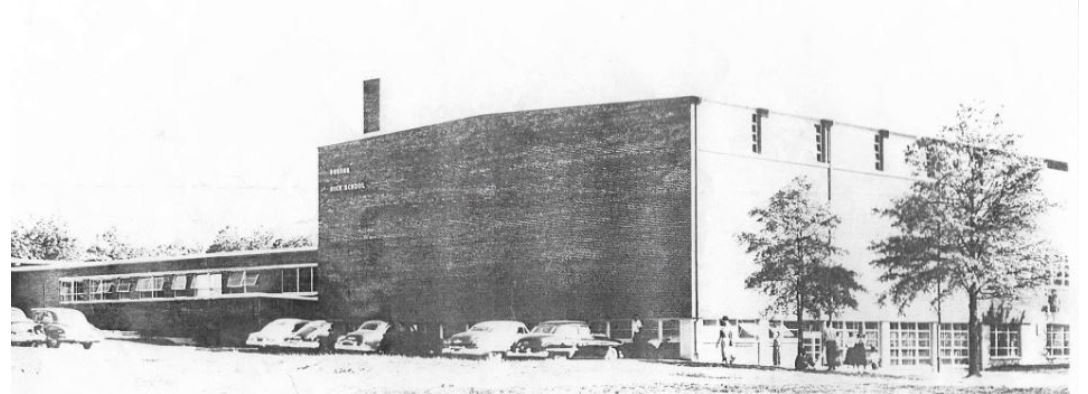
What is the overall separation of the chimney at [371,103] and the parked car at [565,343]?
3254mm

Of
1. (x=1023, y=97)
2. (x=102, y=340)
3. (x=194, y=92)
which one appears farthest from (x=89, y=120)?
(x=1023, y=97)

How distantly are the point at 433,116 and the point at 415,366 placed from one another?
3.03 metres

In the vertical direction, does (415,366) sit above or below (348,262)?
below

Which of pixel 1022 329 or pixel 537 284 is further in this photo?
pixel 537 284

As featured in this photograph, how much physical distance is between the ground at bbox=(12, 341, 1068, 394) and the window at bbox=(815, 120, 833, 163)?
2.66 meters

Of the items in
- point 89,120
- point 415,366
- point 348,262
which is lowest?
point 415,366

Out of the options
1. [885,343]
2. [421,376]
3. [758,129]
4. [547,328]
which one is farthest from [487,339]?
[885,343]

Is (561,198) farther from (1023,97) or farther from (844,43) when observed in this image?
(1023,97)

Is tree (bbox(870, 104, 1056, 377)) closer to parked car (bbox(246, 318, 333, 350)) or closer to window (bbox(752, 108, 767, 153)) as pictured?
window (bbox(752, 108, 767, 153))

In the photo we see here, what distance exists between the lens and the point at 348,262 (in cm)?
2041

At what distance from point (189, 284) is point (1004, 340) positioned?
35.0 ft

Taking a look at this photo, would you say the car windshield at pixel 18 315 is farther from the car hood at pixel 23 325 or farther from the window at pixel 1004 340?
the window at pixel 1004 340

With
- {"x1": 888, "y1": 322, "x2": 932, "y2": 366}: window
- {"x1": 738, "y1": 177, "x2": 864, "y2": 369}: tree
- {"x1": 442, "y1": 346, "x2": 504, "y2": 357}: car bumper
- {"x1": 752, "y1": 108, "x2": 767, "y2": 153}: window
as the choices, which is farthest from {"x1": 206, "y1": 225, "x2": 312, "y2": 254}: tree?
{"x1": 888, "y1": 322, "x2": 932, "y2": 366}: window

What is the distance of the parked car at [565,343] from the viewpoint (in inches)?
712
